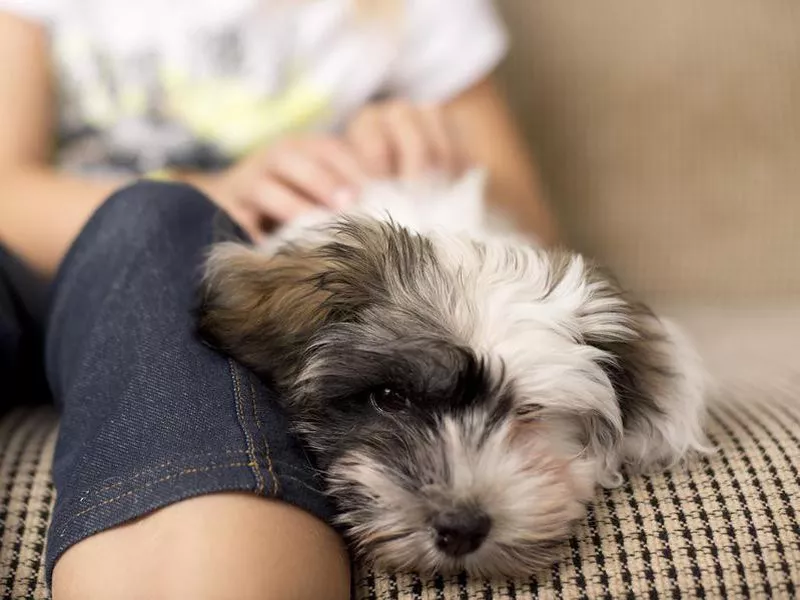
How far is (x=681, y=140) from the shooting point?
225 centimetres

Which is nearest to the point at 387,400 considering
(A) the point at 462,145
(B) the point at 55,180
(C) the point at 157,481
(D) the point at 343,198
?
(C) the point at 157,481

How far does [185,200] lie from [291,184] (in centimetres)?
39

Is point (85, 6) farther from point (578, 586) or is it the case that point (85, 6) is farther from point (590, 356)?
point (578, 586)

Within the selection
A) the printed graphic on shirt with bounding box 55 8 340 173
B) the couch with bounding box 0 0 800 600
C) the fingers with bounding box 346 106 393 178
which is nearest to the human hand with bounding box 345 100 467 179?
the fingers with bounding box 346 106 393 178

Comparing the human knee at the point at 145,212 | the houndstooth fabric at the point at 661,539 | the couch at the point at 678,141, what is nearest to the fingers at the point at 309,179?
the human knee at the point at 145,212

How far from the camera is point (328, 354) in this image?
43.1 inches

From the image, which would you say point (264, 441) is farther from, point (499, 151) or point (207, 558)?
point (499, 151)

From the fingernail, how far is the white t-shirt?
0.48 metres

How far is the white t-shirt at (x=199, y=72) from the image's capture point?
6.36 ft

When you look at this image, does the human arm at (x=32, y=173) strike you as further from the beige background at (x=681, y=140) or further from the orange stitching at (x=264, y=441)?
the beige background at (x=681, y=140)

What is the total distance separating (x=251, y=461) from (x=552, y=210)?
154cm

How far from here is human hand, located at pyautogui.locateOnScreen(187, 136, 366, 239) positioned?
1.64 metres

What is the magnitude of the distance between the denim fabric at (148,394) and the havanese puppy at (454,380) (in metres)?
0.06

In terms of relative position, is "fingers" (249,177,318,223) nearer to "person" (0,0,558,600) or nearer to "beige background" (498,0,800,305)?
"person" (0,0,558,600)
